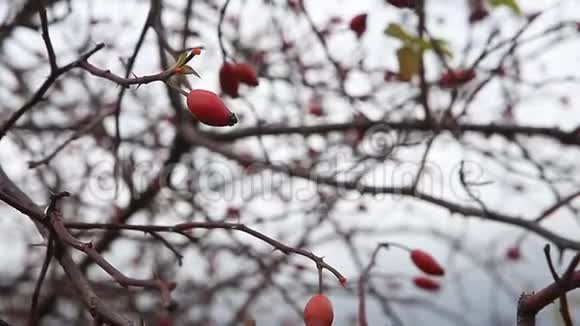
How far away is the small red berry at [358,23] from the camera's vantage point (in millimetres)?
1409

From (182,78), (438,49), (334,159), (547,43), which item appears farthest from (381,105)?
(182,78)

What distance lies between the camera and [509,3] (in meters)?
1.27

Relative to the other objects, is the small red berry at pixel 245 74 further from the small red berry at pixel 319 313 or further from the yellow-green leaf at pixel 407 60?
the small red berry at pixel 319 313

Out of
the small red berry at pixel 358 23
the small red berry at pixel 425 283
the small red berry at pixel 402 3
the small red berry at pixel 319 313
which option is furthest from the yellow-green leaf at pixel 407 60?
the small red berry at pixel 319 313

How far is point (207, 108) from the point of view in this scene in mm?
594

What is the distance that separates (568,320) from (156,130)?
98.2 inches

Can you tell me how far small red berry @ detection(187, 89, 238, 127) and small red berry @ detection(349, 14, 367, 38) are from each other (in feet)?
2.90

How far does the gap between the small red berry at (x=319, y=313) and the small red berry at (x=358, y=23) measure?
0.91m

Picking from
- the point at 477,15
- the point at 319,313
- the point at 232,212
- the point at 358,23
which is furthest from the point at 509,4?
the point at 232,212

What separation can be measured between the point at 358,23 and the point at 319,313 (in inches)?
36.6

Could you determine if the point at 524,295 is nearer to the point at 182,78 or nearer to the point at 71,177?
the point at 182,78

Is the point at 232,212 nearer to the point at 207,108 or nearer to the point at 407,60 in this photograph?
the point at 407,60

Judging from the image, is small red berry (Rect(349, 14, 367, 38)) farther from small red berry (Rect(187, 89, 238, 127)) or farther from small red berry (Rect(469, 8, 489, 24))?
small red berry (Rect(187, 89, 238, 127))

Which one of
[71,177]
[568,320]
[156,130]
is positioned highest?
[156,130]
